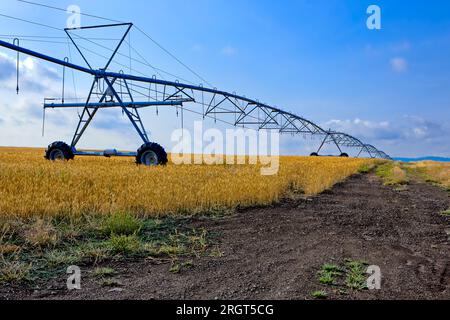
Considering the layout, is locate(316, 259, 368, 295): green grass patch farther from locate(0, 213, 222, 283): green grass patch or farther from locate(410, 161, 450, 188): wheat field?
locate(410, 161, 450, 188): wheat field

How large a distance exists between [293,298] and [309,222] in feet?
14.4

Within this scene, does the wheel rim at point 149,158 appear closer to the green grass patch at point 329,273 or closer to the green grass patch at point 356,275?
the green grass patch at point 356,275

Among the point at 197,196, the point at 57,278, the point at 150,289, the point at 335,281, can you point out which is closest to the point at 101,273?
the point at 57,278

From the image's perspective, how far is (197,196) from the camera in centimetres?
921

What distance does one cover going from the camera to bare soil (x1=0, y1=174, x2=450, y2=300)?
4.02m

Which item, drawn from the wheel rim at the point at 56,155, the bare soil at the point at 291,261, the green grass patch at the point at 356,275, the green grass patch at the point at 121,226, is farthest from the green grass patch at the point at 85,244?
the wheel rim at the point at 56,155

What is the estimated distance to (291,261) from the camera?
5.16 meters

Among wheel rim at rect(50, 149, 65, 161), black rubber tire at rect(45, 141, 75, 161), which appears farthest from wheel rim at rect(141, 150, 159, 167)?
wheel rim at rect(50, 149, 65, 161)

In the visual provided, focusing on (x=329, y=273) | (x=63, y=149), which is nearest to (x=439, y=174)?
(x=63, y=149)

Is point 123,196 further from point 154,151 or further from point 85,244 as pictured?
point 154,151

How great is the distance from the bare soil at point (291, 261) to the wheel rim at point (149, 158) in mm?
9897

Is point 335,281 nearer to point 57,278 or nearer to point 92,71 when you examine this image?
point 57,278
